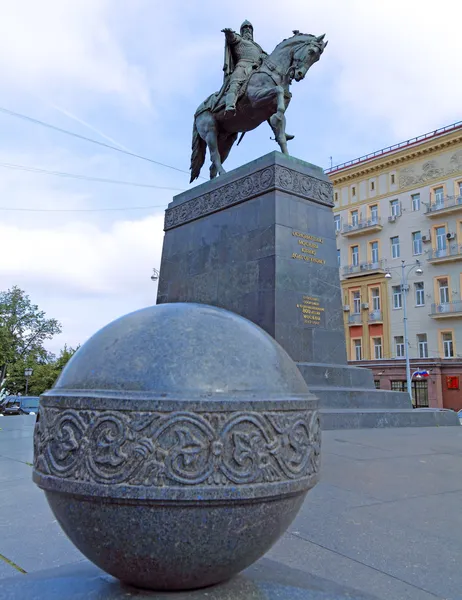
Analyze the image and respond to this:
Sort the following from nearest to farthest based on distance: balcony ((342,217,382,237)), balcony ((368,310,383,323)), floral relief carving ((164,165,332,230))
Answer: floral relief carving ((164,165,332,230))
balcony ((368,310,383,323))
balcony ((342,217,382,237))

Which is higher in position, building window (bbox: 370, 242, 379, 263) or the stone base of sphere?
building window (bbox: 370, 242, 379, 263)

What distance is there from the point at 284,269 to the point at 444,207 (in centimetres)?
3193

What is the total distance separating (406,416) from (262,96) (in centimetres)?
805

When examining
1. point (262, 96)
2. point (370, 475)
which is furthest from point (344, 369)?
point (262, 96)

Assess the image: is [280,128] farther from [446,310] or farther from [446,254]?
[446,254]

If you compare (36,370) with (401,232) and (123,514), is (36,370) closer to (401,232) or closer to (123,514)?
(401,232)

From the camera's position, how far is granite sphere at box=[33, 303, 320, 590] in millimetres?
1884

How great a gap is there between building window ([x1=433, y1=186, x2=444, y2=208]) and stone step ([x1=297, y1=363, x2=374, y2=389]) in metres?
31.9

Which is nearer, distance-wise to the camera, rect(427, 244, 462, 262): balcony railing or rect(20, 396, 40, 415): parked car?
rect(20, 396, 40, 415): parked car

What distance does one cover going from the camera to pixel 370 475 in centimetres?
494

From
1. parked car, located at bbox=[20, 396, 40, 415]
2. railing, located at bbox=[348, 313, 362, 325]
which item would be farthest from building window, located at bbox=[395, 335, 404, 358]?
parked car, located at bbox=[20, 396, 40, 415]

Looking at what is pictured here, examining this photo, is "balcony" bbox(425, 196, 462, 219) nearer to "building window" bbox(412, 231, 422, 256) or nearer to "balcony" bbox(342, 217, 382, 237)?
"building window" bbox(412, 231, 422, 256)

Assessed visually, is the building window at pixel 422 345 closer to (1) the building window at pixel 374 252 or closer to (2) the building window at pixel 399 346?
(2) the building window at pixel 399 346

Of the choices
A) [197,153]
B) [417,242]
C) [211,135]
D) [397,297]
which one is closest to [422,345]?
[397,297]
